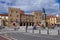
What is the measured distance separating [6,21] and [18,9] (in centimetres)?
1179

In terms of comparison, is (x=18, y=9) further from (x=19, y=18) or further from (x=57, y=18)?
(x=57, y=18)

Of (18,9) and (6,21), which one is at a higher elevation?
(18,9)

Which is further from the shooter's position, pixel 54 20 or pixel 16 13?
pixel 54 20

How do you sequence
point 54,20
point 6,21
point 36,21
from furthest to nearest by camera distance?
1. point 54,20
2. point 36,21
3. point 6,21

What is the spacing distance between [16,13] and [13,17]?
13.0 ft

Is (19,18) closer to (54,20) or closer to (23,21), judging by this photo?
(23,21)

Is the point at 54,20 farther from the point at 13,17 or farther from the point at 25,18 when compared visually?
the point at 13,17

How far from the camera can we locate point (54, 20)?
418 feet

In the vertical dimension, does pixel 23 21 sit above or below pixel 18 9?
below

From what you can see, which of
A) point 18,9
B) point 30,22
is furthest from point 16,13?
point 30,22

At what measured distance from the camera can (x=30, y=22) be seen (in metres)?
115

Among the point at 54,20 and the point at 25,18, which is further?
the point at 54,20

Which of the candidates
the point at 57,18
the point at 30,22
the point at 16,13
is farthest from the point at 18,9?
the point at 57,18

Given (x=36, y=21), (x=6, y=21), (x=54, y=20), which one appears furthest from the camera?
(x=54, y=20)
